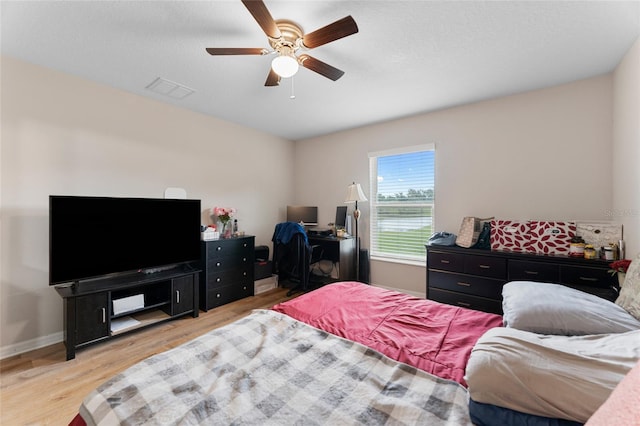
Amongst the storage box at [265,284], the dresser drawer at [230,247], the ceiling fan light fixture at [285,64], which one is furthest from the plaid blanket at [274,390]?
the storage box at [265,284]

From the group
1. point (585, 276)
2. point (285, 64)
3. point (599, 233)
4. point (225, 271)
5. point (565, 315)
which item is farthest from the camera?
point (225, 271)

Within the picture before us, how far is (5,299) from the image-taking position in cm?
221

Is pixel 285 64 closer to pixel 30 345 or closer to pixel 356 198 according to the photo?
pixel 356 198

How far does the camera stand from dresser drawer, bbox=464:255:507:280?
257 centimetres

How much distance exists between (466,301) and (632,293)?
1441 millimetres

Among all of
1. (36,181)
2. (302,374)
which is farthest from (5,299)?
(302,374)

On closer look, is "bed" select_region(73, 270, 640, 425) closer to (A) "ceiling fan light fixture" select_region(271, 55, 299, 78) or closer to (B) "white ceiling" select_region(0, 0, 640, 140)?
(A) "ceiling fan light fixture" select_region(271, 55, 299, 78)

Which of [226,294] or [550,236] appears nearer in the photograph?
[550,236]

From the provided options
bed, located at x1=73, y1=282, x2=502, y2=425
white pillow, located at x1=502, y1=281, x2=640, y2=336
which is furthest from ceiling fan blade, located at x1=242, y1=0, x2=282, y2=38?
white pillow, located at x1=502, y1=281, x2=640, y2=336

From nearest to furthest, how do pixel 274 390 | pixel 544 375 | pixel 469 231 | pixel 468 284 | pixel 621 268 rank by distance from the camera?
pixel 544 375
pixel 274 390
pixel 621 268
pixel 468 284
pixel 469 231

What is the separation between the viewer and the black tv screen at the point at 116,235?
2.21 m

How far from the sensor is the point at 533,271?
2.42 metres

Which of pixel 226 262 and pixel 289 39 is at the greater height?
pixel 289 39

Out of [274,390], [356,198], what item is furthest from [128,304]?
[356,198]
